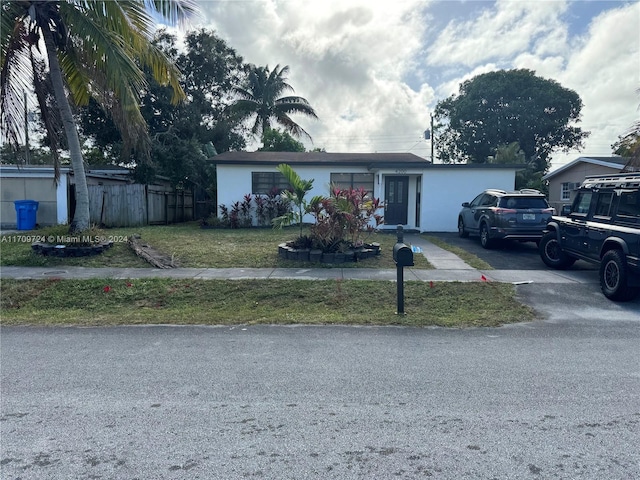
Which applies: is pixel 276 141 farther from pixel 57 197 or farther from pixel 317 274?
pixel 317 274

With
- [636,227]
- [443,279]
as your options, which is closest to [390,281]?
[443,279]

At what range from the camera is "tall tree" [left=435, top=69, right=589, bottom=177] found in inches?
1489

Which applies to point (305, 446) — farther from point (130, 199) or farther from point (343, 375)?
point (130, 199)

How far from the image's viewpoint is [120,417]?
10.9 ft

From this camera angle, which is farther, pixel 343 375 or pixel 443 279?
pixel 443 279

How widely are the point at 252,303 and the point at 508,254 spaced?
26.0ft

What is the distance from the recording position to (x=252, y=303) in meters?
7.13

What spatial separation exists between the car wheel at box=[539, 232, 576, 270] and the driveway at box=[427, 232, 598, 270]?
7.3 inches

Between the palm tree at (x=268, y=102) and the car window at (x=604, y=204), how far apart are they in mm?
21906

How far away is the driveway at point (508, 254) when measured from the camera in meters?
10.1

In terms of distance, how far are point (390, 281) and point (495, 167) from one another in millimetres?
10725

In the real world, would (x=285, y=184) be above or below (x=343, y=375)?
above

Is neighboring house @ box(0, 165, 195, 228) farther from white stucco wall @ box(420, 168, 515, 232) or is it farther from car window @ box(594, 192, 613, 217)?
car window @ box(594, 192, 613, 217)

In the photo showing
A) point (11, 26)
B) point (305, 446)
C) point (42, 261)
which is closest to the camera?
point (305, 446)
